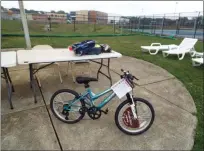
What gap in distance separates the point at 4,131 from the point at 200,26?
12.7m

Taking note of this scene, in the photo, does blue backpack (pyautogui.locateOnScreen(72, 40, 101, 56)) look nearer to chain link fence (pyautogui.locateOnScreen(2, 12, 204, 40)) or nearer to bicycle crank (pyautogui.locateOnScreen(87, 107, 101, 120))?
bicycle crank (pyautogui.locateOnScreen(87, 107, 101, 120))

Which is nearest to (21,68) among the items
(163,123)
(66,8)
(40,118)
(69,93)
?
(40,118)

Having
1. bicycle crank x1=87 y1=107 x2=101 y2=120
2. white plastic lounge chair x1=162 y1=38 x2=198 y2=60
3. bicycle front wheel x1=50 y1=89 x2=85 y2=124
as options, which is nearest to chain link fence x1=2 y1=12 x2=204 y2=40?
white plastic lounge chair x1=162 y1=38 x2=198 y2=60

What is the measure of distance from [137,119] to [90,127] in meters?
0.58

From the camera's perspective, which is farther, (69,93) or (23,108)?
(23,108)

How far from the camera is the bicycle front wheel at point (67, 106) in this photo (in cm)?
197

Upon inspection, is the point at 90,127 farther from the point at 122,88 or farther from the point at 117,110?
the point at 122,88

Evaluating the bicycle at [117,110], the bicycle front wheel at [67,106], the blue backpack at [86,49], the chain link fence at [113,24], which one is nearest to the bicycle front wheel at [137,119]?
the bicycle at [117,110]

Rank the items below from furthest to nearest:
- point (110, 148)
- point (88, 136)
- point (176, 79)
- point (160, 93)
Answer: point (176, 79), point (160, 93), point (88, 136), point (110, 148)

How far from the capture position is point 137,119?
1.92 m

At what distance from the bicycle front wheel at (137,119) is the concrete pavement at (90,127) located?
0.08 metres

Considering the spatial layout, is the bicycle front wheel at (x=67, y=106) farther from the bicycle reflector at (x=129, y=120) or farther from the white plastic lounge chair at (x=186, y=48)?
the white plastic lounge chair at (x=186, y=48)

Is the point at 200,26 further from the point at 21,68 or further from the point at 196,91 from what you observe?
the point at 21,68

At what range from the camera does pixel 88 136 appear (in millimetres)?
1872
